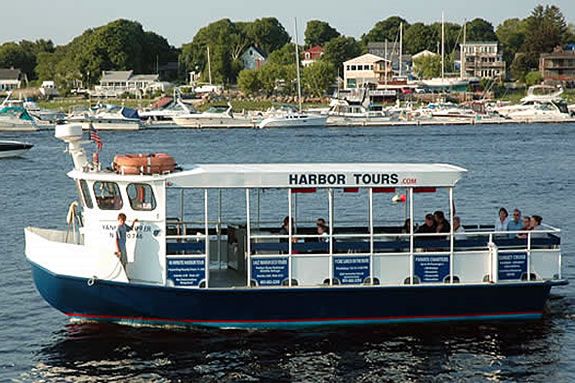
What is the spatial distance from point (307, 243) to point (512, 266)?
4355 mm

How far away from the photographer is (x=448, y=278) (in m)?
22.0

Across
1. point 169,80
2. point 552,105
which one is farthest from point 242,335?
point 169,80

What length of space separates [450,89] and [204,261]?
136m

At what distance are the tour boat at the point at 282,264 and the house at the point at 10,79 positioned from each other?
540 ft

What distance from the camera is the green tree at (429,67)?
16912 cm

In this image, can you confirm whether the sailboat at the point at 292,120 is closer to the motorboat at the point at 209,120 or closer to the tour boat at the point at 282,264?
the motorboat at the point at 209,120

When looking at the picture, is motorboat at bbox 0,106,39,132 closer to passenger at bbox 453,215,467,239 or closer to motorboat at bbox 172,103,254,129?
motorboat at bbox 172,103,254,129


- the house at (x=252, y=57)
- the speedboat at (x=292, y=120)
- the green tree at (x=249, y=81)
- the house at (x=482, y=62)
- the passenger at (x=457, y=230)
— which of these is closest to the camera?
the passenger at (x=457, y=230)

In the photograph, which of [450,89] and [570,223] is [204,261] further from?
[450,89]

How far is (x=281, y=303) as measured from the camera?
2169 centimetres

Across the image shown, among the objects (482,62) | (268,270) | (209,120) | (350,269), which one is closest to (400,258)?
(350,269)

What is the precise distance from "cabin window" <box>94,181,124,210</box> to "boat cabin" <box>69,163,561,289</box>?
0.07 feet

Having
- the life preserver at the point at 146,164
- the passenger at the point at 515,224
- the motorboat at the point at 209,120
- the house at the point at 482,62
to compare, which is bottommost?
the motorboat at the point at 209,120

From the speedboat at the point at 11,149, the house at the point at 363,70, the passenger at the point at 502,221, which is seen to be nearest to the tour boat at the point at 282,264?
the passenger at the point at 502,221
